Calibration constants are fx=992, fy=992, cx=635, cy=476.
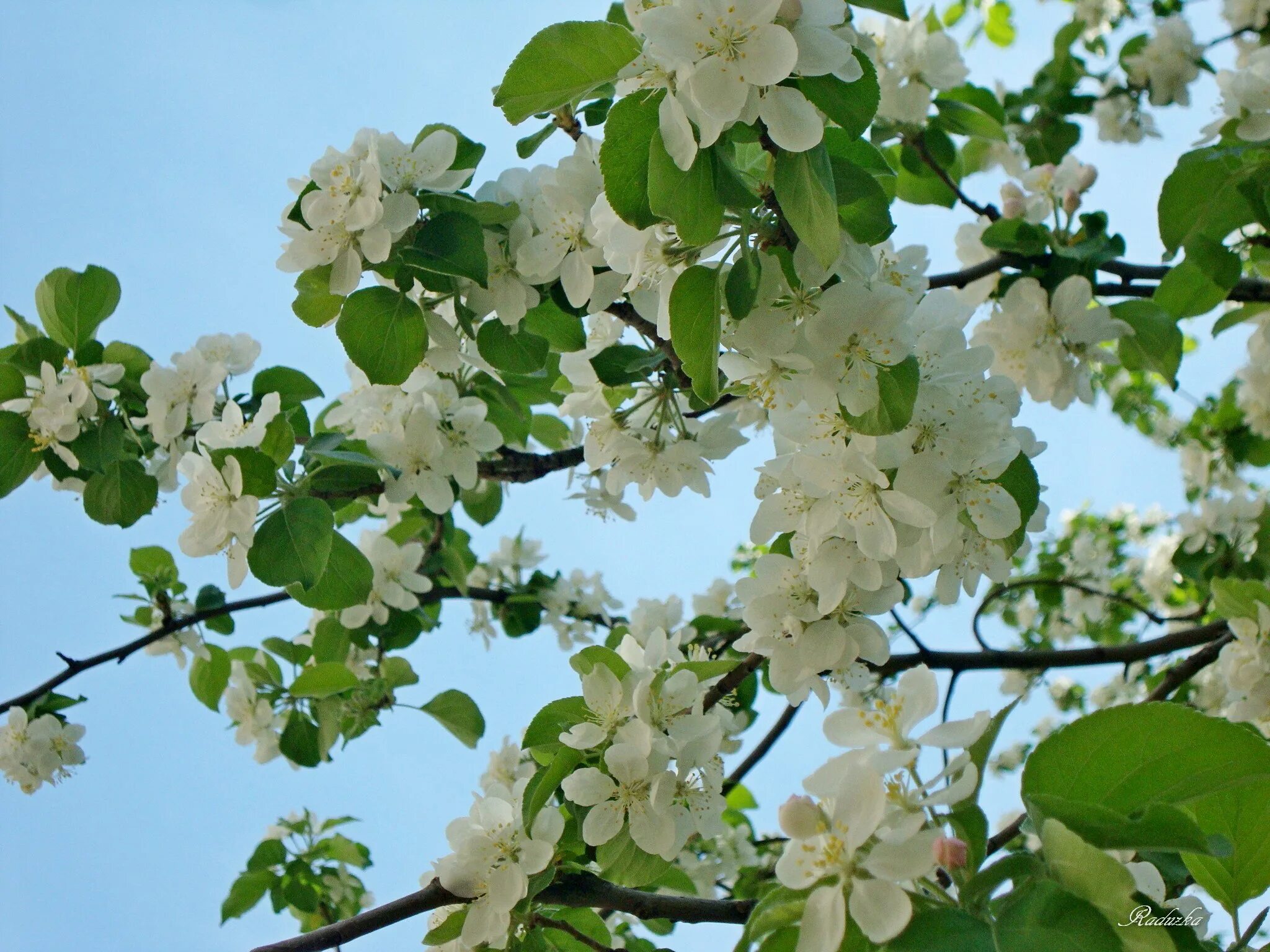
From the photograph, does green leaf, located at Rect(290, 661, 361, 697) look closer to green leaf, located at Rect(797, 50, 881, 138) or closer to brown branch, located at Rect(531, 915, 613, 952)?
brown branch, located at Rect(531, 915, 613, 952)

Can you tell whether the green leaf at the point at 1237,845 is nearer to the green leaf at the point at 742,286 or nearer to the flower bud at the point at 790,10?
the green leaf at the point at 742,286

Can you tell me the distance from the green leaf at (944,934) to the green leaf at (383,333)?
99 centimetres

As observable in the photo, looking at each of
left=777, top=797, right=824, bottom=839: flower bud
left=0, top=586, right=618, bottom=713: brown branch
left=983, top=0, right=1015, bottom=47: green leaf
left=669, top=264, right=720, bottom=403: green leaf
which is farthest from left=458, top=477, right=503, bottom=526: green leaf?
left=983, top=0, right=1015, bottom=47: green leaf

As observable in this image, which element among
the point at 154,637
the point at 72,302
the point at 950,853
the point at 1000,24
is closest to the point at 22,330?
the point at 72,302

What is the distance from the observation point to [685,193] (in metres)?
0.91

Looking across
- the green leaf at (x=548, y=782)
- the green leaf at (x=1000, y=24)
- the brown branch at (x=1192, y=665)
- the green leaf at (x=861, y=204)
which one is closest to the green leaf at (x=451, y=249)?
the green leaf at (x=861, y=204)

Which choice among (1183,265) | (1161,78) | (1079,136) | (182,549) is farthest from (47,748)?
(1161,78)

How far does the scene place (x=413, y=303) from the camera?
1.41 metres

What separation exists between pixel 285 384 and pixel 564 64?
109cm

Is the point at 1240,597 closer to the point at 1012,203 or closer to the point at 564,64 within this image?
the point at 1012,203

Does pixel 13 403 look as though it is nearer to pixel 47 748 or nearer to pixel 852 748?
pixel 47 748

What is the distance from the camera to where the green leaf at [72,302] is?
1810 mm

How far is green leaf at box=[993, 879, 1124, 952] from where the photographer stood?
2.32ft

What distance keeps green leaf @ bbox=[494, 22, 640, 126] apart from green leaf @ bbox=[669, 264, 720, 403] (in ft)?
0.69
